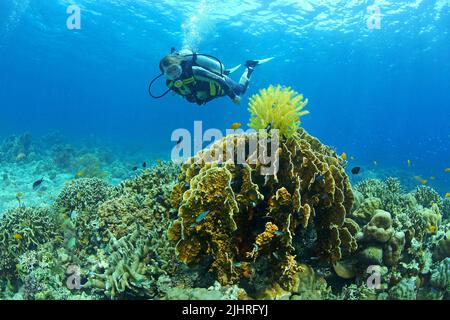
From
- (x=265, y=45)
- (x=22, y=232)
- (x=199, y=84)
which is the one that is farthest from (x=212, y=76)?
(x=265, y=45)

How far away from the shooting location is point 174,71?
8547 mm

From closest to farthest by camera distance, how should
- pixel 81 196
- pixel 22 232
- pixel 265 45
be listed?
pixel 22 232 → pixel 81 196 → pixel 265 45

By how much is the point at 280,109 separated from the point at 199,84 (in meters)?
4.67

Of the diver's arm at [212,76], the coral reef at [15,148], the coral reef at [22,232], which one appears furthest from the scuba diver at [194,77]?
the coral reef at [15,148]

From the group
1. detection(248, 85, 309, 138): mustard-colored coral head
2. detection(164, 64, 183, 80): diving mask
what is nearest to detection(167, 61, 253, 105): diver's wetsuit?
detection(164, 64, 183, 80): diving mask

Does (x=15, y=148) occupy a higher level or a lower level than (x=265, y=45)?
lower

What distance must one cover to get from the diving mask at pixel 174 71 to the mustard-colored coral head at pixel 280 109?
4.22m

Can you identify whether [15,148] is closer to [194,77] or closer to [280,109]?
[194,77]

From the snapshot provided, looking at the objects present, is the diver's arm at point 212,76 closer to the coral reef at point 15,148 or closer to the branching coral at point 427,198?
the branching coral at point 427,198

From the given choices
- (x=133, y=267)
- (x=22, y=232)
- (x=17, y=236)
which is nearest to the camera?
(x=133, y=267)

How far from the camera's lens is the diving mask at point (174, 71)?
8.51 meters

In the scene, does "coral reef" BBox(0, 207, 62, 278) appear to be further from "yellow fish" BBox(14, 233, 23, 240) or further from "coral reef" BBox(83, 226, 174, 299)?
"coral reef" BBox(83, 226, 174, 299)

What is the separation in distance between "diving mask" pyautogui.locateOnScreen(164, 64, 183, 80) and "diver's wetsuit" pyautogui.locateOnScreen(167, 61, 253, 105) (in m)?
0.12

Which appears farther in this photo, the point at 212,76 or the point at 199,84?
the point at 199,84
